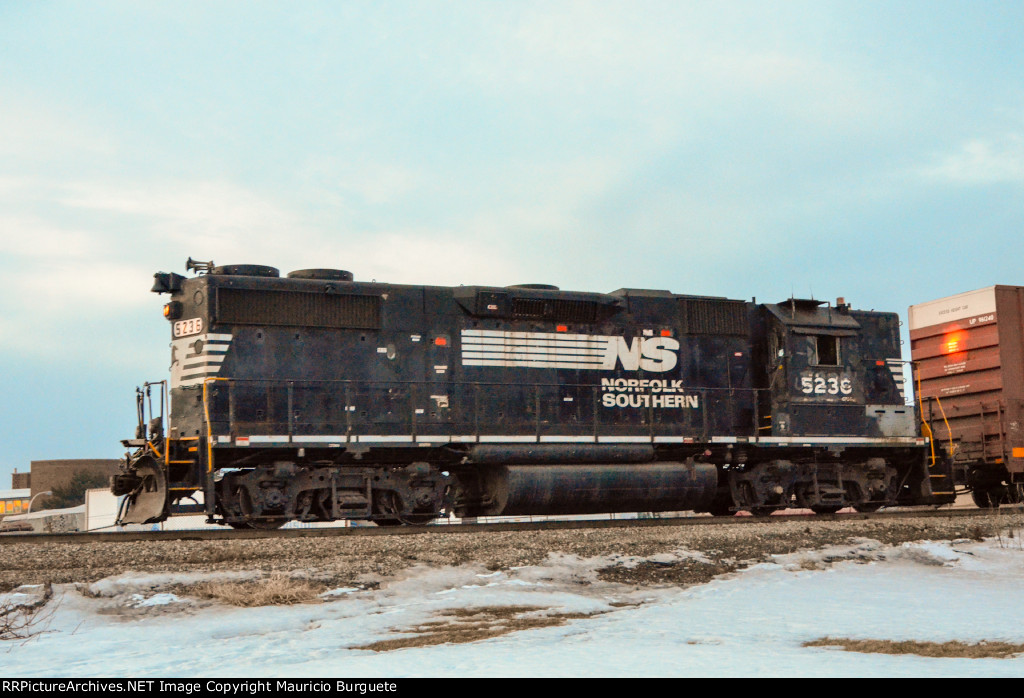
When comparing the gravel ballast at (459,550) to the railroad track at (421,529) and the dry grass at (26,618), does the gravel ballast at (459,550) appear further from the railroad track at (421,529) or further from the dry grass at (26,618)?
the dry grass at (26,618)

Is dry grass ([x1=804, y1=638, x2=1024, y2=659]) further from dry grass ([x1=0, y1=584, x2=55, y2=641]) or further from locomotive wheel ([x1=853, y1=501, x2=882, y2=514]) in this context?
locomotive wheel ([x1=853, y1=501, x2=882, y2=514])

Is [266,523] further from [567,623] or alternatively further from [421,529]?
[567,623]

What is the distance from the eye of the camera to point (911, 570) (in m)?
9.25

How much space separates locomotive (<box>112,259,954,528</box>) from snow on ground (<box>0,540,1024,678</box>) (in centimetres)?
450

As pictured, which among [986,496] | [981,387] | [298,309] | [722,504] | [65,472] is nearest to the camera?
[298,309]

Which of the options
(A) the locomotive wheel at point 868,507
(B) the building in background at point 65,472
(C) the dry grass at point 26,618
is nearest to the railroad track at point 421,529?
(A) the locomotive wheel at point 868,507

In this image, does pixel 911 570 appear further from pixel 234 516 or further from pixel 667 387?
pixel 234 516

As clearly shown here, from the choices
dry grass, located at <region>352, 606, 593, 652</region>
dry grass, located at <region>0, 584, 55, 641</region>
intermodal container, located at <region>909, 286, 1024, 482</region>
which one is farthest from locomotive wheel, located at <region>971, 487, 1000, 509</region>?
dry grass, located at <region>0, 584, 55, 641</region>

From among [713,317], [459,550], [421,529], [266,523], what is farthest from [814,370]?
[266,523]

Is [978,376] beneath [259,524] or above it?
above

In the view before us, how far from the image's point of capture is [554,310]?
48.3 feet

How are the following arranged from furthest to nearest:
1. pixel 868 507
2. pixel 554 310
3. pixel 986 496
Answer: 1. pixel 986 496
2. pixel 868 507
3. pixel 554 310

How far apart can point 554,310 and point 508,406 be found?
1.66 meters
